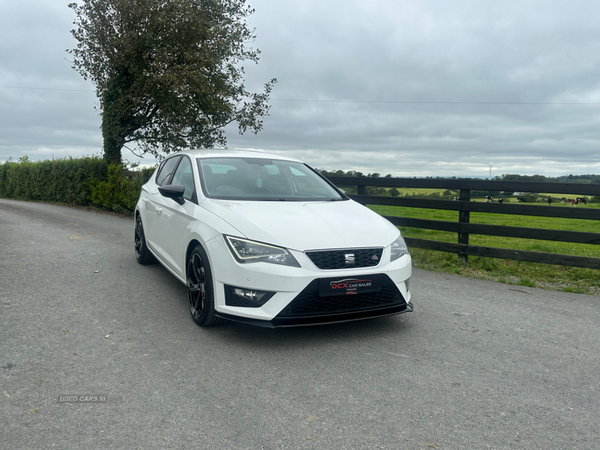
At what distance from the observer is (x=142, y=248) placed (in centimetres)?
715

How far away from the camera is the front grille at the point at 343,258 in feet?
12.9

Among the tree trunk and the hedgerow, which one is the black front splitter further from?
the tree trunk

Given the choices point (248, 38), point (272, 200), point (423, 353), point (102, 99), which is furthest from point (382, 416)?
point (248, 38)

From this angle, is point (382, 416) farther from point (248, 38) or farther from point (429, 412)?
point (248, 38)

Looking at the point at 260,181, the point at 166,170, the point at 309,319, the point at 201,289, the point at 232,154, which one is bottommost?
the point at 309,319

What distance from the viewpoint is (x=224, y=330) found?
4430 mm

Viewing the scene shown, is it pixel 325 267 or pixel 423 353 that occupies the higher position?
pixel 325 267

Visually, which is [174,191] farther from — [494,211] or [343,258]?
[494,211]

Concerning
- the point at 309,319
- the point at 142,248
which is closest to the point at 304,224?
the point at 309,319

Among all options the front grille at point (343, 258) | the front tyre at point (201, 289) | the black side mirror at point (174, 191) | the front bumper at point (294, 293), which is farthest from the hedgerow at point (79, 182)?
the front grille at point (343, 258)

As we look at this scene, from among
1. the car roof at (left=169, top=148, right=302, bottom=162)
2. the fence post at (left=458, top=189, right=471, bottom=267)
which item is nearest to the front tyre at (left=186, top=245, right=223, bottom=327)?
the car roof at (left=169, top=148, right=302, bottom=162)

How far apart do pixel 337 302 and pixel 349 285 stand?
0.56ft

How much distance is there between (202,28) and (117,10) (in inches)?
121

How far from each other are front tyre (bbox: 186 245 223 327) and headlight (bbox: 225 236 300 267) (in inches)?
15.3
